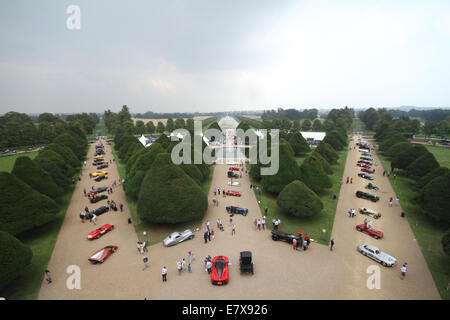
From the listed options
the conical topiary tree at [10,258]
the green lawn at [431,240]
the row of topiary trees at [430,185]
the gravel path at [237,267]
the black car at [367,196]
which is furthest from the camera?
the black car at [367,196]

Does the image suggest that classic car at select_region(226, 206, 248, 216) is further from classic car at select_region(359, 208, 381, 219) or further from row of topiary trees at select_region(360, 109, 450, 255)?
row of topiary trees at select_region(360, 109, 450, 255)

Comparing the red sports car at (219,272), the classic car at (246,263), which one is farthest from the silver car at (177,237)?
the classic car at (246,263)

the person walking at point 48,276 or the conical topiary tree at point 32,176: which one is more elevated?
the conical topiary tree at point 32,176

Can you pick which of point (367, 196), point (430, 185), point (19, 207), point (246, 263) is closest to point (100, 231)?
point (19, 207)

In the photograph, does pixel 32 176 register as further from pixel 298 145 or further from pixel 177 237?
pixel 298 145

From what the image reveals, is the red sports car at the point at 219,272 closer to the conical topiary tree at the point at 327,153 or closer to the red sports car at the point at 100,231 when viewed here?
the red sports car at the point at 100,231
